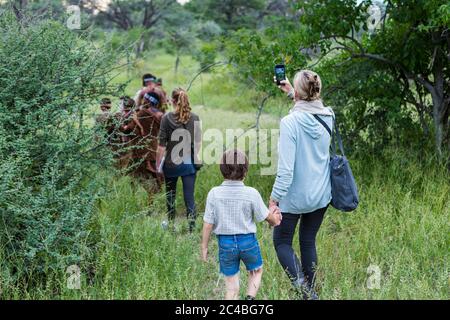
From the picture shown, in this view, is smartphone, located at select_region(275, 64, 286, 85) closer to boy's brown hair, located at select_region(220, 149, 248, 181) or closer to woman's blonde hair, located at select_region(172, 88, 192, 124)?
boy's brown hair, located at select_region(220, 149, 248, 181)

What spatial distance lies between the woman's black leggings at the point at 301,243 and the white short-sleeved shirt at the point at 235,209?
308mm

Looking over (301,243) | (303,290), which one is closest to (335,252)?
(301,243)

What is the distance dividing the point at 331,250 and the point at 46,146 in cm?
248

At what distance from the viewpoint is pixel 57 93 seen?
4855 millimetres

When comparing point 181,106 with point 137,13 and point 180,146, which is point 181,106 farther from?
point 137,13

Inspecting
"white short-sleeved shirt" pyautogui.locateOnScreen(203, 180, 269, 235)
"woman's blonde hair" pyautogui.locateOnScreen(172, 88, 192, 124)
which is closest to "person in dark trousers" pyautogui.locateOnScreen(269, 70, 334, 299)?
"white short-sleeved shirt" pyautogui.locateOnScreen(203, 180, 269, 235)

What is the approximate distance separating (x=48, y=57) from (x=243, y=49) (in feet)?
9.40

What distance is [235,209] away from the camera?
3.73m

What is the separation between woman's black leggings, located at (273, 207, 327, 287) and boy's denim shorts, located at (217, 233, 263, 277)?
25 centimetres

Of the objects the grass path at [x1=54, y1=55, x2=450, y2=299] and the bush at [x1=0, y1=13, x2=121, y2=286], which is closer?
the grass path at [x1=54, y1=55, x2=450, y2=299]

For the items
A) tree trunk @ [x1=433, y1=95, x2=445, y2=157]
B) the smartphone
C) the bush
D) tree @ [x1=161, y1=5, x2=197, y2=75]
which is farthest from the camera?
tree @ [x1=161, y1=5, x2=197, y2=75]

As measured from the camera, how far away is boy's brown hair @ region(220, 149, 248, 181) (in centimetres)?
371

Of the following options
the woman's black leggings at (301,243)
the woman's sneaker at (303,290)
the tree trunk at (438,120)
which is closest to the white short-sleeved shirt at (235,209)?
the woman's black leggings at (301,243)

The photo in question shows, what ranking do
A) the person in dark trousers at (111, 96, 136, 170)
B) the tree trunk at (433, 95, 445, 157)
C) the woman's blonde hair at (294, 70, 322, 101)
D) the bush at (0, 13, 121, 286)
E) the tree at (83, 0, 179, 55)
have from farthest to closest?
1. the tree at (83, 0, 179, 55)
2. the tree trunk at (433, 95, 445, 157)
3. the person in dark trousers at (111, 96, 136, 170)
4. the bush at (0, 13, 121, 286)
5. the woman's blonde hair at (294, 70, 322, 101)
